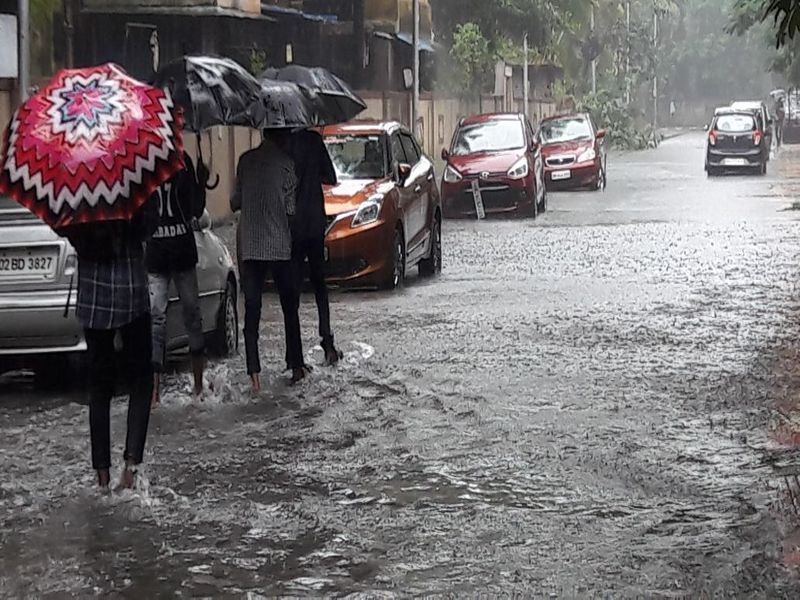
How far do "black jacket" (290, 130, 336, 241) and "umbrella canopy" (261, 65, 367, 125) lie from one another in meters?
0.67

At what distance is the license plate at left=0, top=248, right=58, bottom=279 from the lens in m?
9.73

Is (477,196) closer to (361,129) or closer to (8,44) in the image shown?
(361,129)

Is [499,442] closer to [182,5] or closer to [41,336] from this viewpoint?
[41,336]

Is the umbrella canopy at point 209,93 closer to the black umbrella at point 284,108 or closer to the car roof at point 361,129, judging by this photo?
the black umbrella at point 284,108

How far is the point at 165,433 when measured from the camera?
888cm

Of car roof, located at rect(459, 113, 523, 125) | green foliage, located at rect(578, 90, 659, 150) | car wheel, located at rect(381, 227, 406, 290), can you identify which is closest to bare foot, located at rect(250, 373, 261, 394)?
car wheel, located at rect(381, 227, 406, 290)

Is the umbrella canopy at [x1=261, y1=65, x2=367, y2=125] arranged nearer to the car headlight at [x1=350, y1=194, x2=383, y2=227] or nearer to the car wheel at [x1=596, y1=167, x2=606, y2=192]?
the car headlight at [x1=350, y1=194, x2=383, y2=227]

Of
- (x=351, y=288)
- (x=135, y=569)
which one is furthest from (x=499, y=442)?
(x=351, y=288)

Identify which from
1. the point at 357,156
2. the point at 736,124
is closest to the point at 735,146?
the point at 736,124

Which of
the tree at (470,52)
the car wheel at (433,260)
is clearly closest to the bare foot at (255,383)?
the car wheel at (433,260)

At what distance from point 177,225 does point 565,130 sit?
1023 inches

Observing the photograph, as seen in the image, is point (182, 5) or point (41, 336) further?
point (182, 5)

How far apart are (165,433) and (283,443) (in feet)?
2.49

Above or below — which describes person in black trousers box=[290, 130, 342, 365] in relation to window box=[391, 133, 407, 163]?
below
